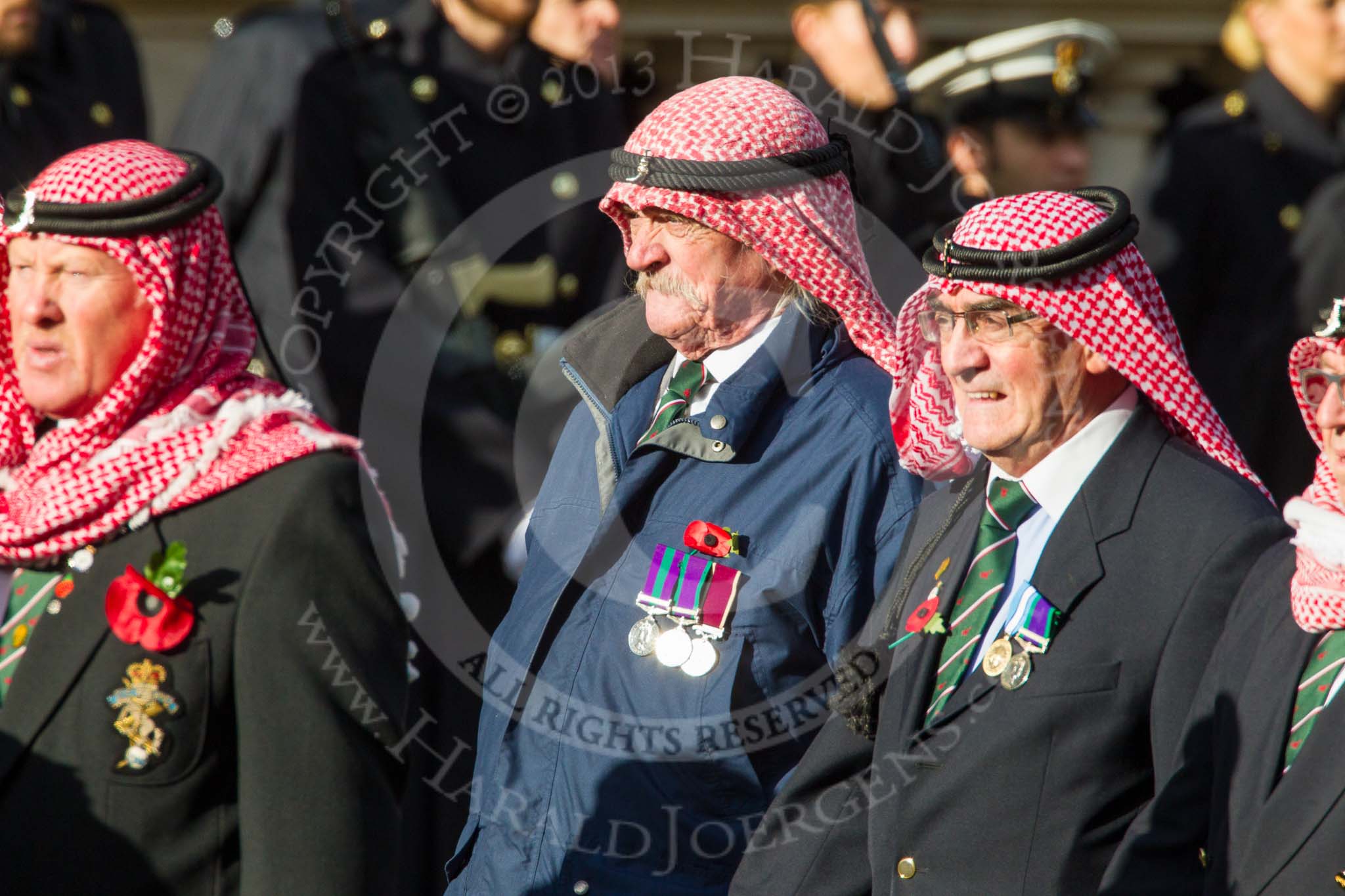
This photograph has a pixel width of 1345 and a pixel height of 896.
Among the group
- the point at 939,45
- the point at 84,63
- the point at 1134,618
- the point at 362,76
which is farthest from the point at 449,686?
the point at 939,45

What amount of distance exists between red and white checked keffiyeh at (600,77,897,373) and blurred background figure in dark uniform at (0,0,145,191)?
269 centimetres

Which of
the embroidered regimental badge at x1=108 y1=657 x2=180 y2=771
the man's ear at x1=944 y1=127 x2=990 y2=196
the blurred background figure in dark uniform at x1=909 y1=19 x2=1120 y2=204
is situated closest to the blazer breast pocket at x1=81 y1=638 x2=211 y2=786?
the embroidered regimental badge at x1=108 y1=657 x2=180 y2=771

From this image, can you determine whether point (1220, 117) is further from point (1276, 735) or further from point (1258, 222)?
point (1276, 735)

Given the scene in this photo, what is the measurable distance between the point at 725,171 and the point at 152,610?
1.36 meters

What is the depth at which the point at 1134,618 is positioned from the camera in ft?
11.6

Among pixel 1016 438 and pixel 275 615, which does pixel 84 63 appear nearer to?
pixel 275 615

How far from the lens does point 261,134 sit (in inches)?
253

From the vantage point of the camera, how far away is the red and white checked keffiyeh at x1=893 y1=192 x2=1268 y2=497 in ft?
12.0

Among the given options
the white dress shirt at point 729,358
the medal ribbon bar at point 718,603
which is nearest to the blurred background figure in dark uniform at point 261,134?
Result: the white dress shirt at point 729,358

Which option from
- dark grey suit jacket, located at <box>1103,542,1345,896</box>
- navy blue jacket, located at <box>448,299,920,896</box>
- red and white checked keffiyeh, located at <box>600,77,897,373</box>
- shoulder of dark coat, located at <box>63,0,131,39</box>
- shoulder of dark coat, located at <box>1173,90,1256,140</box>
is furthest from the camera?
shoulder of dark coat, located at <box>1173,90,1256,140</box>

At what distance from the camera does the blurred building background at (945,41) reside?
27.4ft

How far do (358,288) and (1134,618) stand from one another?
333 centimetres

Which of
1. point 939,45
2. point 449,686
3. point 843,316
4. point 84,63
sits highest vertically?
point 843,316

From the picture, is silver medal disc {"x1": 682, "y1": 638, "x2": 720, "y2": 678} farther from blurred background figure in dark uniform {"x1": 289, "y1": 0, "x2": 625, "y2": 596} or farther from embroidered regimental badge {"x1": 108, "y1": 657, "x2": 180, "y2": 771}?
blurred background figure in dark uniform {"x1": 289, "y1": 0, "x2": 625, "y2": 596}
